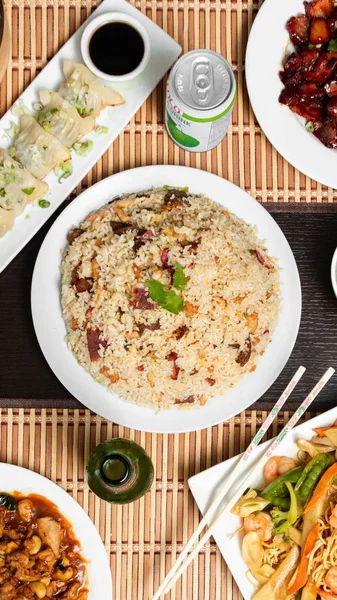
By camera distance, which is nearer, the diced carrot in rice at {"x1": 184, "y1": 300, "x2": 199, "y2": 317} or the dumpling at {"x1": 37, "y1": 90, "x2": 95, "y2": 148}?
the diced carrot in rice at {"x1": 184, "y1": 300, "x2": 199, "y2": 317}

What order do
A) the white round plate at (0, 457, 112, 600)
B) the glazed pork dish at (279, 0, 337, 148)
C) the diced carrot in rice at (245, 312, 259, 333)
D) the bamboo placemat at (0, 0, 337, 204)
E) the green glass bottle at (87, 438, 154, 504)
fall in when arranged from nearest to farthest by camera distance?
the green glass bottle at (87, 438, 154, 504), the diced carrot in rice at (245, 312, 259, 333), the white round plate at (0, 457, 112, 600), the glazed pork dish at (279, 0, 337, 148), the bamboo placemat at (0, 0, 337, 204)

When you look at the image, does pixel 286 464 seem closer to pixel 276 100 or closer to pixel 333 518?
pixel 333 518

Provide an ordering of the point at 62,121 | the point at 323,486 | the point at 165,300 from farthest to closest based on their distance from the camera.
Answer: the point at 62,121, the point at 323,486, the point at 165,300

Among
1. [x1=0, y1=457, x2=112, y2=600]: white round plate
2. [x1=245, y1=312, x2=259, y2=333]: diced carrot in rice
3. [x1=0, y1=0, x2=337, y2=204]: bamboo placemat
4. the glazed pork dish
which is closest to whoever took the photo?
[x1=245, y1=312, x2=259, y2=333]: diced carrot in rice

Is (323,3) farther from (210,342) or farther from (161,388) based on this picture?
(161,388)

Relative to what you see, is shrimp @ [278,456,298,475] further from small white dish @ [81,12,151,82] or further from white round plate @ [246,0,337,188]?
small white dish @ [81,12,151,82]

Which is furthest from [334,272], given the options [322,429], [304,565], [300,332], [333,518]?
[304,565]

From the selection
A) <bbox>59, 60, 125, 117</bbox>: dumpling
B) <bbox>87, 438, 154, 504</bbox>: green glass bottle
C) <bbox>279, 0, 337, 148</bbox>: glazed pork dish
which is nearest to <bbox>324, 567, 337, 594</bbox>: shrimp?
<bbox>87, 438, 154, 504</bbox>: green glass bottle

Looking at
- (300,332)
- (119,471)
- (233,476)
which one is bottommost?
(233,476)

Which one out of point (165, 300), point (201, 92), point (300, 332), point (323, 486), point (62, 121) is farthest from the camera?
point (300, 332)
